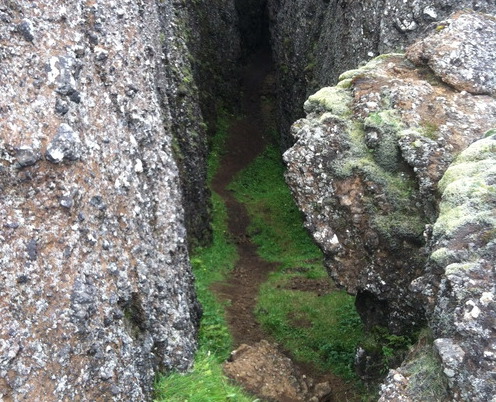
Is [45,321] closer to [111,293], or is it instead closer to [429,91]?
[111,293]

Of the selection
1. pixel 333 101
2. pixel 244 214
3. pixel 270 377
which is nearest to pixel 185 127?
pixel 244 214

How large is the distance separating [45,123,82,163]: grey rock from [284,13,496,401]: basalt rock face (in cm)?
489

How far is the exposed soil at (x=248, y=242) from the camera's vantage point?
53.4 feet

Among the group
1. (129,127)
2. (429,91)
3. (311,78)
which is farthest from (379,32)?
(129,127)

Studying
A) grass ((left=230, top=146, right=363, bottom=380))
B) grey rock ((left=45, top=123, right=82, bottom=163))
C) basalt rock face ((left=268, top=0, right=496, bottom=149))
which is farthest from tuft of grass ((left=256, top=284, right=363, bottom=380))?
grey rock ((left=45, top=123, right=82, bottom=163))

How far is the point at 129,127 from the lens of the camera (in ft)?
38.2

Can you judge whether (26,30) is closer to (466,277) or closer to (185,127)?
(466,277)

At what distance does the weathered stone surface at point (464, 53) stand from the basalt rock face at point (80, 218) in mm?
6573

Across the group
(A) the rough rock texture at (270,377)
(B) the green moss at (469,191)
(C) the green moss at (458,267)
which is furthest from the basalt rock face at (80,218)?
(B) the green moss at (469,191)

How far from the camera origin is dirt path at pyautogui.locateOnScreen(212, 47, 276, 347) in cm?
1766

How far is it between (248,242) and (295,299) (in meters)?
6.41

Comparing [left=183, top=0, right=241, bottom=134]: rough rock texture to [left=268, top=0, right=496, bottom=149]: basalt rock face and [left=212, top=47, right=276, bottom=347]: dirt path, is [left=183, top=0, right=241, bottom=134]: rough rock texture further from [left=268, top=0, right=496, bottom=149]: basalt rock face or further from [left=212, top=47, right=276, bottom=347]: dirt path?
[left=268, top=0, right=496, bottom=149]: basalt rock face

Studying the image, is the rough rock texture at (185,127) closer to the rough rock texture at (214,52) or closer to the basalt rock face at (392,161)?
the rough rock texture at (214,52)

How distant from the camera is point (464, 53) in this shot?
12.6 m
